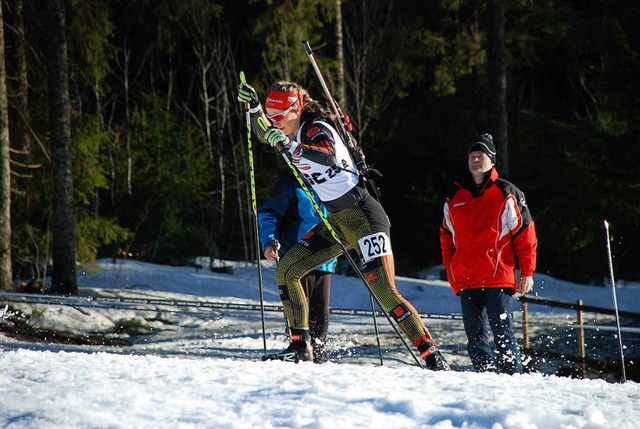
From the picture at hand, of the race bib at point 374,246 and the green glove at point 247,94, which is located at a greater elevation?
the green glove at point 247,94

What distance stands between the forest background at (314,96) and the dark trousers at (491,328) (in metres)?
8.01

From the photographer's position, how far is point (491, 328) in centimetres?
548

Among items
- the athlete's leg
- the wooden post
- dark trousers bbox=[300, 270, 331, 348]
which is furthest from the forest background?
the athlete's leg

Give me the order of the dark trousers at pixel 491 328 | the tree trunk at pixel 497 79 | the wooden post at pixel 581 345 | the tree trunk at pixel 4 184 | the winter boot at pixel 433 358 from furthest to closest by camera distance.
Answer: the tree trunk at pixel 497 79 → the tree trunk at pixel 4 184 → the wooden post at pixel 581 345 → the dark trousers at pixel 491 328 → the winter boot at pixel 433 358

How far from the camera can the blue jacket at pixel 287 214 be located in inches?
238

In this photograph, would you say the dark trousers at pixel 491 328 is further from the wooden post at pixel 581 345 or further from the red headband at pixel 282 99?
the wooden post at pixel 581 345

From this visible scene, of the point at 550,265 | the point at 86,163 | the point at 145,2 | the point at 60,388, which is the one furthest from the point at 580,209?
the point at 60,388

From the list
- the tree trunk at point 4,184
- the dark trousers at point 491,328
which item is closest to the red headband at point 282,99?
the dark trousers at point 491,328

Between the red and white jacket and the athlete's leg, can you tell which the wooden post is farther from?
the athlete's leg

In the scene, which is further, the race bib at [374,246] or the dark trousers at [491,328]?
the dark trousers at [491,328]

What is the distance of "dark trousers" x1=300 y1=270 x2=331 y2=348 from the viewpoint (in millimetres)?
6062

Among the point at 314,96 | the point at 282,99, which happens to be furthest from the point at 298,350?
the point at 314,96

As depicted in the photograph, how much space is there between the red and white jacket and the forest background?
7.73 meters

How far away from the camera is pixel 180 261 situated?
860 inches
